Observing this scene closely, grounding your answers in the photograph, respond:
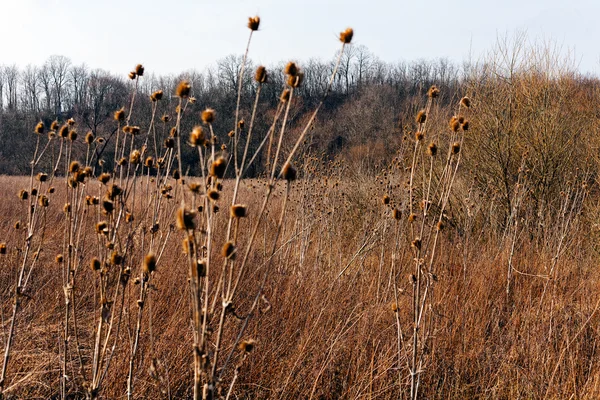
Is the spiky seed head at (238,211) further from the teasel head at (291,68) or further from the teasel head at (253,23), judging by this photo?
the teasel head at (253,23)

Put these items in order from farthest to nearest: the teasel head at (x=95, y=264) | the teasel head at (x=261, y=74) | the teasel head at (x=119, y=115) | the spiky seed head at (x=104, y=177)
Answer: the teasel head at (x=119, y=115) → the spiky seed head at (x=104, y=177) → the teasel head at (x=95, y=264) → the teasel head at (x=261, y=74)

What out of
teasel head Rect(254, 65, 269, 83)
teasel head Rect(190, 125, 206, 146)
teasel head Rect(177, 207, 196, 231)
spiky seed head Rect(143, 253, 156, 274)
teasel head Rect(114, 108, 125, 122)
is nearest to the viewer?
teasel head Rect(177, 207, 196, 231)

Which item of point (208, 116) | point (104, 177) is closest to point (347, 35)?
point (208, 116)

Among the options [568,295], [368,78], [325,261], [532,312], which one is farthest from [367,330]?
[368,78]

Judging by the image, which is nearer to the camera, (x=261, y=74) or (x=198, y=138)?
(x=198, y=138)

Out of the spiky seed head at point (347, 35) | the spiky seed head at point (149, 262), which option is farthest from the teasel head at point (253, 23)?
the spiky seed head at point (149, 262)

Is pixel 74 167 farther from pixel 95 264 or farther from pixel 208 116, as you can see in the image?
pixel 208 116

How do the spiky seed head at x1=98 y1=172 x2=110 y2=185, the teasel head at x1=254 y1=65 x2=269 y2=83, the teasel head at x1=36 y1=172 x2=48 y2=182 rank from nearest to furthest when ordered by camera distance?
Result: 1. the teasel head at x1=254 y1=65 x2=269 y2=83
2. the spiky seed head at x1=98 y1=172 x2=110 y2=185
3. the teasel head at x1=36 y1=172 x2=48 y2=182

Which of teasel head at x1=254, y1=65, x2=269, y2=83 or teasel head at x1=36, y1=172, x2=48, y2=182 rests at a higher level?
teasel head at x1=254, y1=65, x2=269, y2=83

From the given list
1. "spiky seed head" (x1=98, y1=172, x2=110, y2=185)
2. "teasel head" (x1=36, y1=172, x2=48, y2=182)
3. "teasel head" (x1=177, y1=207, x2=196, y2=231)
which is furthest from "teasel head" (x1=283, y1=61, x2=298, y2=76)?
"teasel head" (x1=36, y1=172, x2=48, y2=182)

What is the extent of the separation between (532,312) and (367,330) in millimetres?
1411

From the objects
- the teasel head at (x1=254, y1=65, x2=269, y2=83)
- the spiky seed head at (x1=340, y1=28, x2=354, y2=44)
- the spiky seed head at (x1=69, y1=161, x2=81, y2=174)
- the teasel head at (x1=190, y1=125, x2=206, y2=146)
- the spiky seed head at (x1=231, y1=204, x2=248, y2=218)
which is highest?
the spiky seed head at (x1=340, y1=28, x2=354, y2=44)

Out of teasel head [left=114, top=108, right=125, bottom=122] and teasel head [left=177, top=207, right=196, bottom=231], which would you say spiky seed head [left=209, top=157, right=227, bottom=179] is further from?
teasel head [left=114, top=108, right=125, bottom=122]

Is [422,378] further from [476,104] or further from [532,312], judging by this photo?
[476,104]
